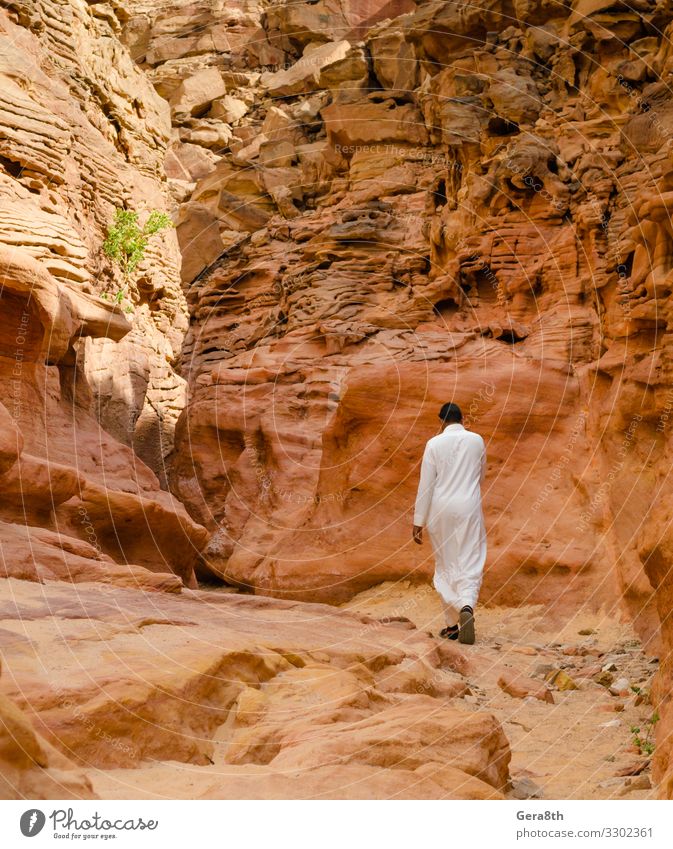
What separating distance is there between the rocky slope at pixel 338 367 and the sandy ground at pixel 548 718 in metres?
0.18

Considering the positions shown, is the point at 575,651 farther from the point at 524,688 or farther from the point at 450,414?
the point at 450,414

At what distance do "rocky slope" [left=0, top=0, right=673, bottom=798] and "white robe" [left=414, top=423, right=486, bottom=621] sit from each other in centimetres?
124

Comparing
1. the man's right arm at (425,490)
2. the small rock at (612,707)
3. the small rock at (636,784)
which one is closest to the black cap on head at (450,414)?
the man's right arm at (425,490)

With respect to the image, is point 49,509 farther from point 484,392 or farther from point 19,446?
point 484,392

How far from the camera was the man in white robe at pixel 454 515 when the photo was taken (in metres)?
7.71

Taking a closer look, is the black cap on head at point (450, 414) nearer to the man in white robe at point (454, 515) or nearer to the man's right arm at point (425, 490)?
the man in white robe at point (454, 515)

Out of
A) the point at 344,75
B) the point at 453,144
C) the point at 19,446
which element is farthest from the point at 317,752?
the point at 344,75

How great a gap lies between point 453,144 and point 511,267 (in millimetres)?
3869

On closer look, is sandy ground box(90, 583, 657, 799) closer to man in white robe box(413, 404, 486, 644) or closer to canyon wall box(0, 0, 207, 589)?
man in white robe box(413, 404, 486, 644)

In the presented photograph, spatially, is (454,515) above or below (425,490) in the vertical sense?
below

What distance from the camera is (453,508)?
8.05 m

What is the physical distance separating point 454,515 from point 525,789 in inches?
168

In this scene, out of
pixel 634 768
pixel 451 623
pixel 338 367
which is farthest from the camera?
pixel 338 367

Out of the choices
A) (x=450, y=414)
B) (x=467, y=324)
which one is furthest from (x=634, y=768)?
(x=467, y=324)
